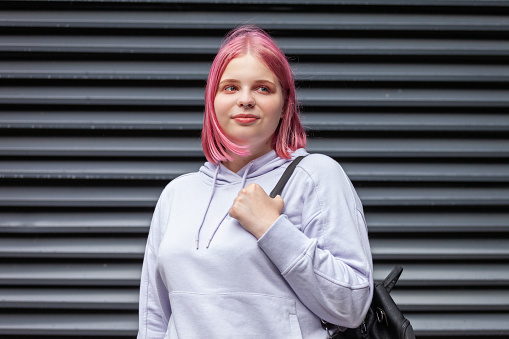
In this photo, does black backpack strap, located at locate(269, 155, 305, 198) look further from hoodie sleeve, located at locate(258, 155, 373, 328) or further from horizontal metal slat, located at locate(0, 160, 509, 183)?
horizontal metal slat, located at locate(0, 160, 509, 183)

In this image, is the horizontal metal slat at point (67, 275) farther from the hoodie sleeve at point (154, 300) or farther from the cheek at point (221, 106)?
the cheek at point (221, 106)

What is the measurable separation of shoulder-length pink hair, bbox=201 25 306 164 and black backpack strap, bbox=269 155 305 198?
6cm

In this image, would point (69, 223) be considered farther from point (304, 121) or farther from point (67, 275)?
point (304, 121)

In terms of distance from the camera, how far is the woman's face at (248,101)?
4.94ft

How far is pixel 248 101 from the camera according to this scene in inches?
58.2

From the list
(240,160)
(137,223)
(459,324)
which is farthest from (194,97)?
(459,324)

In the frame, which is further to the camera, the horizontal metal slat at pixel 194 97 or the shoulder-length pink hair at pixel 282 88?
the horizontal metal slat at pixel 194 97

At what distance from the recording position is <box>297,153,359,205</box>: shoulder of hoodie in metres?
1.47

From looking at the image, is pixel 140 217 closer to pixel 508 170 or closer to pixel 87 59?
pixel 87 59

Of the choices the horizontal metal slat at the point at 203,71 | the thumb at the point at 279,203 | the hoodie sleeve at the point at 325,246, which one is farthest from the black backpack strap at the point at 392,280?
the horizontal metal slat at the point at 203,71

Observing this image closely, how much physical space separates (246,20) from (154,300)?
188 centimetres

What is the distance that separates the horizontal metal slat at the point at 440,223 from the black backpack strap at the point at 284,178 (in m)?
1.53

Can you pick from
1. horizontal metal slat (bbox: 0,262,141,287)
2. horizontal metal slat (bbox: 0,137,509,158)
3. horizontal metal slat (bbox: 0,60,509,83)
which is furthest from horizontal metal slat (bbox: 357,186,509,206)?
horizontal metal slat (bbox: 0,262,141,287)

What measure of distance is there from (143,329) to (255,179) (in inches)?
25.9
